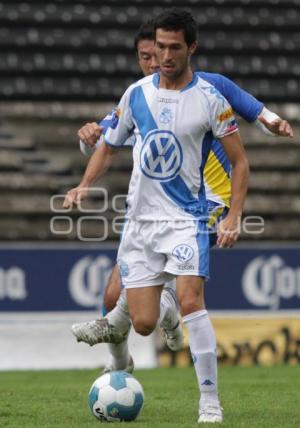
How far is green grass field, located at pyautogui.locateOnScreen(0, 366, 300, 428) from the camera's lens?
6.15 meters

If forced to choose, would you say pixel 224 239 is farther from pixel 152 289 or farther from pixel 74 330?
pixel 74 330

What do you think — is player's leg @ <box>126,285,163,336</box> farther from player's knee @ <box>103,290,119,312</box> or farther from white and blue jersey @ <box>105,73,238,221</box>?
player's knee @ <box>103,290,119,312</box>

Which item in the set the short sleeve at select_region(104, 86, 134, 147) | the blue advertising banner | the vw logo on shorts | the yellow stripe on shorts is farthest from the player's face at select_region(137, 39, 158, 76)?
the blue advertising banner

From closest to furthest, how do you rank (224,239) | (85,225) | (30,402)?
(224,239) → (30,402) → (85,225)

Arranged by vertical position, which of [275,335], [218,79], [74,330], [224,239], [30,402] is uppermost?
[218,79]

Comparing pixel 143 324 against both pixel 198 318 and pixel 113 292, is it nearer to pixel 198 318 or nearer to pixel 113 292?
pixel 198 318

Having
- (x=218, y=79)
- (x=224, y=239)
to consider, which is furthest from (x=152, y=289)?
(x=218, y=79)

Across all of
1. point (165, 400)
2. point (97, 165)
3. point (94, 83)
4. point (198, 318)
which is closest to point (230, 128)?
point (97, 165)

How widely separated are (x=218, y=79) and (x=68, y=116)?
7910mm

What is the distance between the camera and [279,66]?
48.7ft

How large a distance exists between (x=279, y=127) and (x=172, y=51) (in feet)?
2.44

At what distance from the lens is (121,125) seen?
6391mm

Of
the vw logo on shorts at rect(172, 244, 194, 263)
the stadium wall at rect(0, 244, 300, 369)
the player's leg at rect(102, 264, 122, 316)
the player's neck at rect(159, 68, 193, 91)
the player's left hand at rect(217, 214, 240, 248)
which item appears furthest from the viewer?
the stadium wall at rect(0, 244, 300, 369)

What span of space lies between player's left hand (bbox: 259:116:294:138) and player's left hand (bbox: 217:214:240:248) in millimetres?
589
